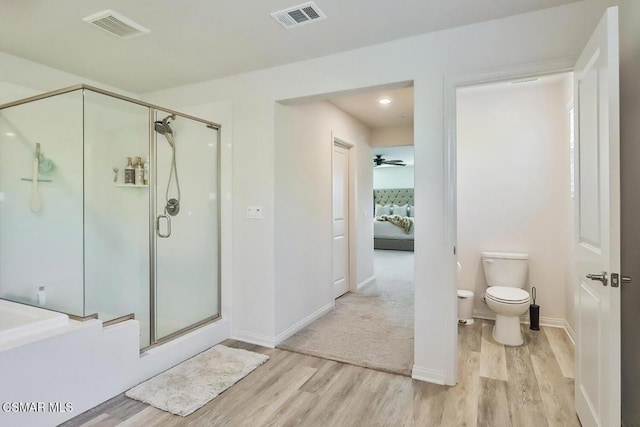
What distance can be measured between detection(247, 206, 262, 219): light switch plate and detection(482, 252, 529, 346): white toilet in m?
2.14

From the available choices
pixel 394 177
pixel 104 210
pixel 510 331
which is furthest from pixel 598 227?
pixel 394 177

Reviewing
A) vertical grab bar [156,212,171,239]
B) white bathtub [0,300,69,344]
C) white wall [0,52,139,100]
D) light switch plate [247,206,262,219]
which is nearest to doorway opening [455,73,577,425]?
light switch plate [247,206,262,219]

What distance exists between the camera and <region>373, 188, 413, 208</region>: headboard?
35.2 ft

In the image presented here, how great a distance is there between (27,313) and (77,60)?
2.01m

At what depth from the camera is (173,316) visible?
9.61 ft

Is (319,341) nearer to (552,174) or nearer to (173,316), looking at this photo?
(173,316)

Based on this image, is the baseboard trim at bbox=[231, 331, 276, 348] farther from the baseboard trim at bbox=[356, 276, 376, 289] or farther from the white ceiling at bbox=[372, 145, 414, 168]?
the white ceiling at bbox=[372, 145, 414, 168]

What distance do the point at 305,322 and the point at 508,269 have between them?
81.6 inches

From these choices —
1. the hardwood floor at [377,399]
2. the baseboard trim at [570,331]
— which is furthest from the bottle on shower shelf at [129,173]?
the baseboard trim at [570,331]

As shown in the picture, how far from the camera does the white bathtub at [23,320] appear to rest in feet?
6.16

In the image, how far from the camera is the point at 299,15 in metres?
2.15

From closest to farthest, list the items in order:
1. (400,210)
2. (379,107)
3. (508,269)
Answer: (508,269) < (379,107) < (400,210)

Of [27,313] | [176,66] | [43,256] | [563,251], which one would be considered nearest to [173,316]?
[27,313]

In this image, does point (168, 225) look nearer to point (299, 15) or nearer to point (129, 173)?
point (129, 173)
